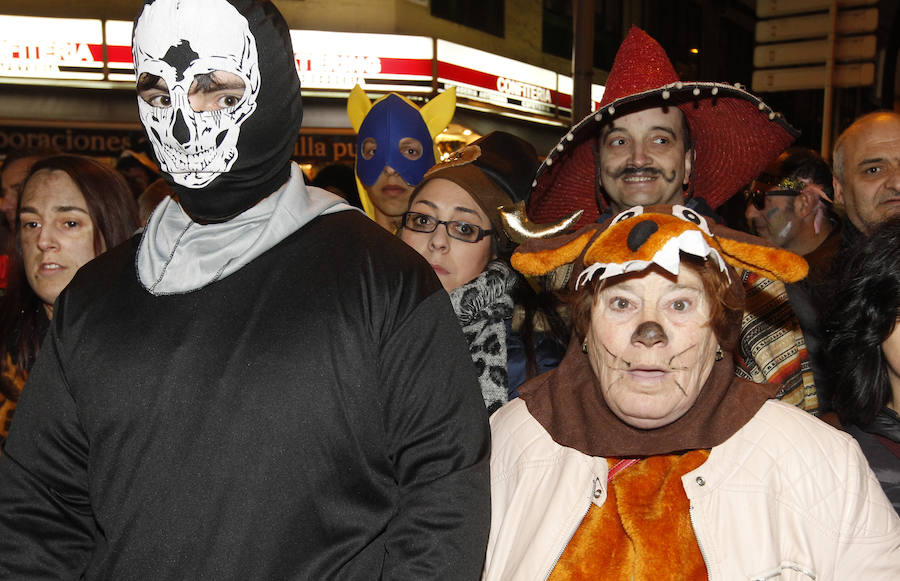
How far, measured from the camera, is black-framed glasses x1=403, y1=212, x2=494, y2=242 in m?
3.27

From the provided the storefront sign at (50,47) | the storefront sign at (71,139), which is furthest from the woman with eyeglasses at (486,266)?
the storefront sign at (50,47)

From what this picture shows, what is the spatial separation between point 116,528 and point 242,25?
1048 millimetres

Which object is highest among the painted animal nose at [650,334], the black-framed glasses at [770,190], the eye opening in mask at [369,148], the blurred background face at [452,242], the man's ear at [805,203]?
the eye opening in mask at [369,148]

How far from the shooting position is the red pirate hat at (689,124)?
2.96 meters

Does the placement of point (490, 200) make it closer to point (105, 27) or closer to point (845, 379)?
point (845, 379)

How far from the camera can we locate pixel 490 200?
331 centimetres

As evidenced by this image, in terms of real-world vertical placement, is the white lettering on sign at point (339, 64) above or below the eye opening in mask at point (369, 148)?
above

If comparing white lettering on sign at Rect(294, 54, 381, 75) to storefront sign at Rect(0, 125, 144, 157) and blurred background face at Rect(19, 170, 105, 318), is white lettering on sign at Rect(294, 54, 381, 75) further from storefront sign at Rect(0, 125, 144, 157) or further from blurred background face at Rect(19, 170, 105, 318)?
blurred background face at Rect(19, 170, 105, 318)

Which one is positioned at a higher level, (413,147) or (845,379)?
(413,147)

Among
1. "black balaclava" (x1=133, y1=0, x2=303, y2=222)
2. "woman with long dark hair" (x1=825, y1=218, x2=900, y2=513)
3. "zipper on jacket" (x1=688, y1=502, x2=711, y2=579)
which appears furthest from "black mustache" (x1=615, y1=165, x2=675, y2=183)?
"black balaclava" (x1=133, y1=0, x2=303, y2=222)

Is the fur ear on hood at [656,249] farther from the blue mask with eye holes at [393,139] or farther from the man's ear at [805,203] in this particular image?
the man's ear at [805,203]

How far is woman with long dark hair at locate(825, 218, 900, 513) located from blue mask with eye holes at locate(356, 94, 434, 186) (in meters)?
2.50

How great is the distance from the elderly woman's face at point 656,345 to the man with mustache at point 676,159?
859 millimetres

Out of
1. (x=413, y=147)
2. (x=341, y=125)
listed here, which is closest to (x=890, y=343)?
(x=413, y=147)
